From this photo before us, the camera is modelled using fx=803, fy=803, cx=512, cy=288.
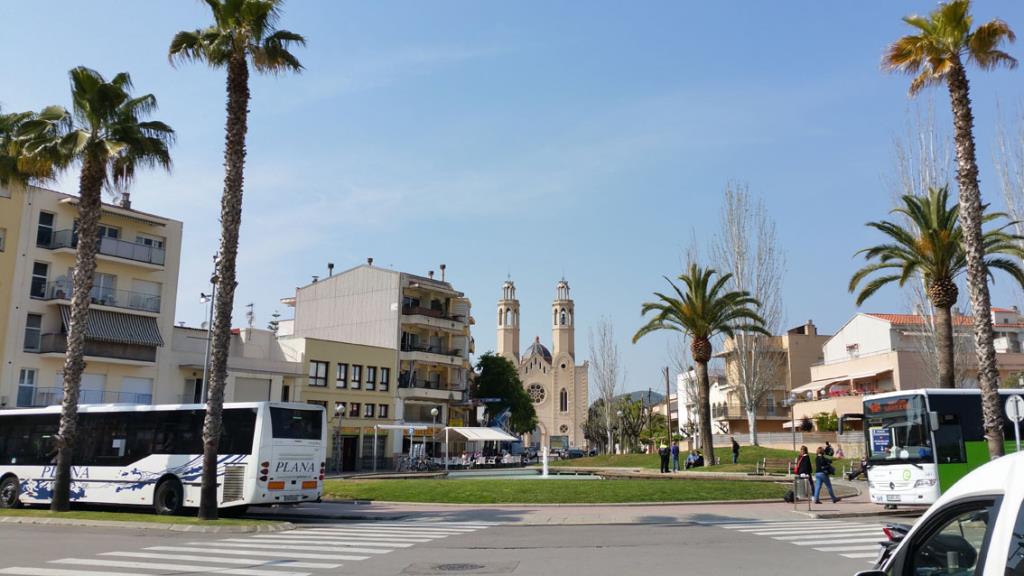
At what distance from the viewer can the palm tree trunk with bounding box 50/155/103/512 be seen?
2183 centimetres

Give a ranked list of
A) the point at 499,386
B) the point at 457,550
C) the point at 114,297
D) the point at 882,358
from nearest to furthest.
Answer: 1. the point at 457,550
2. the point at 114,297
3. the point at 882,358
4. the point at 499,386

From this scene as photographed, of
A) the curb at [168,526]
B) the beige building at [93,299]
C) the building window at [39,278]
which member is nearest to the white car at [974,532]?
the curb at [168,526]

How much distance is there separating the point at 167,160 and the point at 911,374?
Result: 51539mm

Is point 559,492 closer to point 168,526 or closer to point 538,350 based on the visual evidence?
point 168,526

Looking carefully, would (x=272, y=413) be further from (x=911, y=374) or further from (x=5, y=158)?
(x=911, y=374)

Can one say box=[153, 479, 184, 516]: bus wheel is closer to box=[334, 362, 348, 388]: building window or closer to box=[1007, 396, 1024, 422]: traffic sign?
box=[1007, 396, 1024, 422]: traffic sign

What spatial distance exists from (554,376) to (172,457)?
110400 mm

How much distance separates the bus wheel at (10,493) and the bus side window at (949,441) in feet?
87.0

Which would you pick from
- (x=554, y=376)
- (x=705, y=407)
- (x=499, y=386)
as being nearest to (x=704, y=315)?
(x=705, y=407)

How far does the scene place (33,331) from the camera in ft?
135

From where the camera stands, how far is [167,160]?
78.6 ft

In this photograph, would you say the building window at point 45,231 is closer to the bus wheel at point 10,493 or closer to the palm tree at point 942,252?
the bus wheel at point 10,493

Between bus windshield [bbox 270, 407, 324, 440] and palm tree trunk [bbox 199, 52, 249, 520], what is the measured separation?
1.64m

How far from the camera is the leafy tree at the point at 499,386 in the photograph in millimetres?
86062
